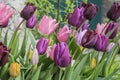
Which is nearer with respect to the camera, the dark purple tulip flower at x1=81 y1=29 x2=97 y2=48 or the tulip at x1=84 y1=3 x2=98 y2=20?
the dark purple tulip flower at x1=81 y1=29 x2=97 y2=48

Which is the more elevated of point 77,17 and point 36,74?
point 77,17

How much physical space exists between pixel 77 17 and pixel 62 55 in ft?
1.06

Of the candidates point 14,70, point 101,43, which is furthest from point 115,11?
point 14,70

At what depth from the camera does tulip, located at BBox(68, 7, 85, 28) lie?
205 centimetres

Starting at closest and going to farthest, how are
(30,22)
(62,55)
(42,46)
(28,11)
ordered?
1. (62,55)
2. (42,46)
3. (28,11)
4. (30,22)

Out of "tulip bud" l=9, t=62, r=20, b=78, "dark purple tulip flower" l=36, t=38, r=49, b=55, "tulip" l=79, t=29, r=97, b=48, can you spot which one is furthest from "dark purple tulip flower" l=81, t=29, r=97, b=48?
"tulip bud" l=9, t=62, r=20, b=78

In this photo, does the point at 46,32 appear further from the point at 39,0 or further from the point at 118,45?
the point at 39,0

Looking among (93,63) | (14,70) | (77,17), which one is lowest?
(93,63)

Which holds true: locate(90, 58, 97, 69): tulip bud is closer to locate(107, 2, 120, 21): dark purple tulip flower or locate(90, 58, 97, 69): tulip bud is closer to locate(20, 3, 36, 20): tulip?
locate(107, 2, 120, 21): dark purple tulip flower

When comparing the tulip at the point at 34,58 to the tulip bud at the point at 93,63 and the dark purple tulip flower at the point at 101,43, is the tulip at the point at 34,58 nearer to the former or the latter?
the dark purple tulip flower at the point at 101,43

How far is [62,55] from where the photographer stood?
178 cm

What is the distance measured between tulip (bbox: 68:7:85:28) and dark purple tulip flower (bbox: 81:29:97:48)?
0.21 metres

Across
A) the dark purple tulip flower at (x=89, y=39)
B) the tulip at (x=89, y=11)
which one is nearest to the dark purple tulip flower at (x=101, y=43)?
the dark purple tulip flower at (x=89, y=39)

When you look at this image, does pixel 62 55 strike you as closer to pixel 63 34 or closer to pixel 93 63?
pixel 63 34
